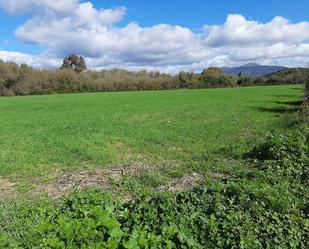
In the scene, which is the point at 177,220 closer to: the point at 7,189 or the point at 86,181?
the point at 86,181

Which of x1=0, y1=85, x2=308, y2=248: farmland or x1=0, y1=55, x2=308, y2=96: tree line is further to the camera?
x1=0, y1=55, x2=308, y2=96: tree line

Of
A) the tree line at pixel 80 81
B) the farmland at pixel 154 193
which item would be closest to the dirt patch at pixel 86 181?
the farmland at pixel 154 193

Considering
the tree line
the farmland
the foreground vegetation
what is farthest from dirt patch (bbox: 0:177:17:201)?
the tree line

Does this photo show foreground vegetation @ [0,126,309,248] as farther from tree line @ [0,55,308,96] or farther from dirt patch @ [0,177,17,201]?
tree line @ [0,55,308,96]

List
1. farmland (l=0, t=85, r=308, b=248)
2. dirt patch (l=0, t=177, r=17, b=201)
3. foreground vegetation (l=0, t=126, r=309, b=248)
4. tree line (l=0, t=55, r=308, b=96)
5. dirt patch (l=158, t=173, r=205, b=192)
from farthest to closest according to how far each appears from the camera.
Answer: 1. tree line (l=0, t=55, r=308, b=96)
2. dirt patch (l=0, t=177, r=17, b=201)
3. dirt patch (l=158, t=173, r=205, b=192)
4. farmland (l=0, t=85, r=308, b=248)
5. foreground vegetation (l=0, t=126, r=309, b=248)

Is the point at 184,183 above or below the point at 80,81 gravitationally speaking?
above

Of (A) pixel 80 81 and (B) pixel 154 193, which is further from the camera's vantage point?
(A) pixel 80 81

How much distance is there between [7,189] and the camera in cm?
890

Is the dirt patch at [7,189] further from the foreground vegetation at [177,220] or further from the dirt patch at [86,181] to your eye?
the foreground vegetation at [177,220]

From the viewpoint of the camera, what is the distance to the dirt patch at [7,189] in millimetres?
8363

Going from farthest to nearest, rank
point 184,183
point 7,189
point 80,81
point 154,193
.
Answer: point 80,81, point 7,189, point 184,183, point 154,193

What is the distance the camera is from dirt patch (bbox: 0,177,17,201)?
8.36 metres

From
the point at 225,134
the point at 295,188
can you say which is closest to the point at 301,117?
the point at 225,134

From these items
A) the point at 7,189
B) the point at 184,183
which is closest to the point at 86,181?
the point at 7,189
